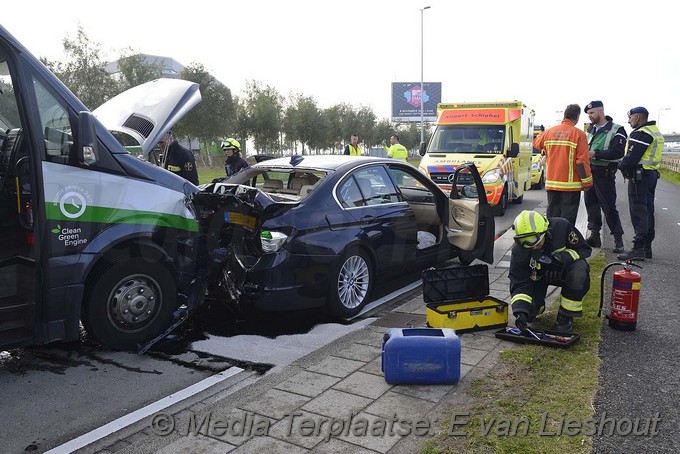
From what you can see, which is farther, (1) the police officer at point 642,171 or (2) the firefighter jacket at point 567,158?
(1) the police officer at point 642,171

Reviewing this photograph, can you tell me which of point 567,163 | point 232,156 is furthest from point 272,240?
point 567,163

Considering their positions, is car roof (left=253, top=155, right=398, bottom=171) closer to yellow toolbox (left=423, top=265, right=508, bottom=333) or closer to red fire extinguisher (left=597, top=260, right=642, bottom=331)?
yellow toolbox (left=423, top=265, right=508, bottom=333)

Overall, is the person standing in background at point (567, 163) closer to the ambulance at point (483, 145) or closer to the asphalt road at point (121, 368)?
the asphalt road at point (121, 368)

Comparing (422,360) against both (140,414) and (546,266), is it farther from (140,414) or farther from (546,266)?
(140,414)

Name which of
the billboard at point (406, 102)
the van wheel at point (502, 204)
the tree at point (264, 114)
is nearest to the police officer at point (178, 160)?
the van wheel at point (502, 204)

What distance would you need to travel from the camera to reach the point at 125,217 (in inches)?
169

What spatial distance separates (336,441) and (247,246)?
2325mm

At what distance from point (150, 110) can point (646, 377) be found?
5662mm

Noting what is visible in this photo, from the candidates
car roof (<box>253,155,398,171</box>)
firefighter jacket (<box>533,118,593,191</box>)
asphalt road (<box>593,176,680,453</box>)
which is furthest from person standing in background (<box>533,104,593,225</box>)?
car roof (<box>253,155,398,171</box>)

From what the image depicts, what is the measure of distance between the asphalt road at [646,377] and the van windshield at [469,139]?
21.4 feet

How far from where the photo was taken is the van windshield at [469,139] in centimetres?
1274

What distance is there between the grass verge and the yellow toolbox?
527 mm

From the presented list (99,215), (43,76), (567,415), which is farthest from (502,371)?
(43,76)

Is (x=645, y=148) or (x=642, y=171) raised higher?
(x=645, y=148)
